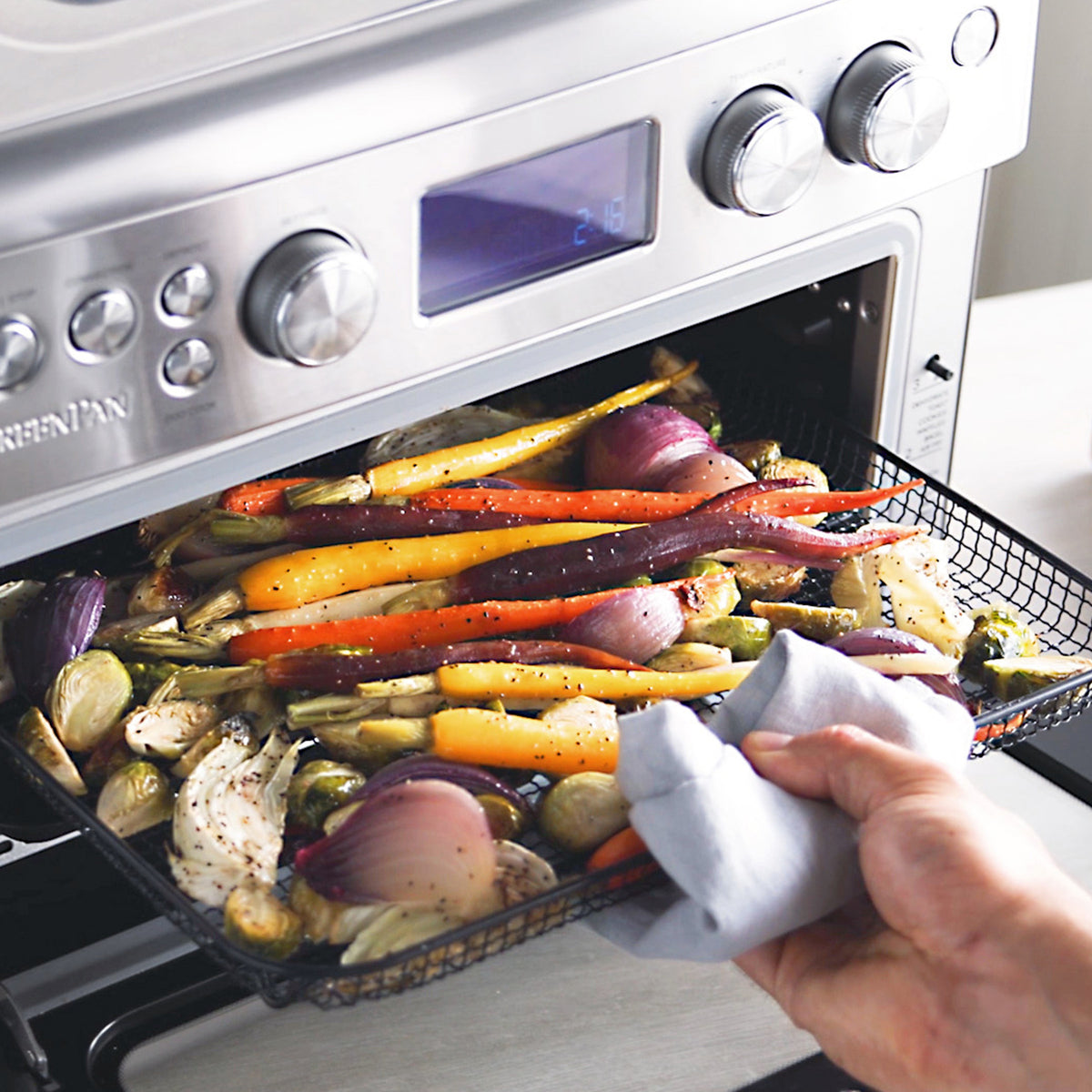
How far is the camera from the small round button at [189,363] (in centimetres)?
73

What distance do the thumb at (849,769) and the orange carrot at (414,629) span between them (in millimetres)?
208

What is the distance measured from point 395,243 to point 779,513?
1.10 ft

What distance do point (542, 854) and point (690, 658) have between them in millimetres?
166

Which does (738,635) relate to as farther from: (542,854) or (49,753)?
(49,753)

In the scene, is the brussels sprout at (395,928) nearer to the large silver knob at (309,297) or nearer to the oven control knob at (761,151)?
the large silver knob at (309,297)

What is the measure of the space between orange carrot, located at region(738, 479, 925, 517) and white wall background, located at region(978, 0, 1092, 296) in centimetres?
111

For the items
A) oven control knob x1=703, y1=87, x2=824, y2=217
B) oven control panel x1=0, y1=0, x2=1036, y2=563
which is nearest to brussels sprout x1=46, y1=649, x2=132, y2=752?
oven control panel x1=0, y1=0, x2=1036, y2=563

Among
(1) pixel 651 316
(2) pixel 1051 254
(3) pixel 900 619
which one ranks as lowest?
(2) pixel 1051 254

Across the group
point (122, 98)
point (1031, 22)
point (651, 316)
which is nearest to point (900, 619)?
point (651, 316)

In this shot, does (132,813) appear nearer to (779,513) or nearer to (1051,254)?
(779,513)

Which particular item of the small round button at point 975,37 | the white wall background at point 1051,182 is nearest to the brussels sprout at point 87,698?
the small round button at point 975,37

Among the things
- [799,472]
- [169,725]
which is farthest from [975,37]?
[169,725]

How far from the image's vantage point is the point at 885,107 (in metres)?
0.88

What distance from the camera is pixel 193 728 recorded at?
2.73 ft
